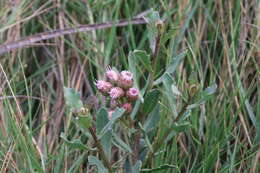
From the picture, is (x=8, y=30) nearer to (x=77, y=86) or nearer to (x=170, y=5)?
(x=77, y=86)

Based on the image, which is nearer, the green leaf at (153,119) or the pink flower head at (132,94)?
the pink flower head at (132,94)

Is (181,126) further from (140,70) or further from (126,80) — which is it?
(140,70)

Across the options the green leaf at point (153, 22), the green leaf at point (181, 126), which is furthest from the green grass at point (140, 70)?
the green leaf at point (181, 126)

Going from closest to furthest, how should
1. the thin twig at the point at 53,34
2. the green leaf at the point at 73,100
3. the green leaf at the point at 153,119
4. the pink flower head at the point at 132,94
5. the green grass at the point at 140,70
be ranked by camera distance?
the green leaf at the point at 73,100
the pink flower head at the point at 132,94
the green leaf at the point at 153,119
the green grass at the point at 140,70
the thin twig at the point at 53,34

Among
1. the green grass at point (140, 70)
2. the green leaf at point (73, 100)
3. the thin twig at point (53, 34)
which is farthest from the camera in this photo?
the thin twig at point (53, 34)

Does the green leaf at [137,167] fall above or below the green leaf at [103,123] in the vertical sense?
below

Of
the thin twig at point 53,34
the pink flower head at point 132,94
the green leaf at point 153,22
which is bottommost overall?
the pink flower head at point 132,94

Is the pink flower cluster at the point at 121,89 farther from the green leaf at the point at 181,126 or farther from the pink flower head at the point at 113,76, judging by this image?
the green leaf at the point at 181,126

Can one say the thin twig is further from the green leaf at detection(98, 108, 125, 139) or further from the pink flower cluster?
the green leaf at detection(98, 108, 125, 139)
